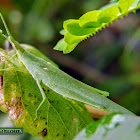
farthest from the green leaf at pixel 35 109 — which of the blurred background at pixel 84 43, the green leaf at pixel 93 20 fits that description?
the blurred background at pixel 84 43

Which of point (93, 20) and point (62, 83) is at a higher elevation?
point (93, 20)

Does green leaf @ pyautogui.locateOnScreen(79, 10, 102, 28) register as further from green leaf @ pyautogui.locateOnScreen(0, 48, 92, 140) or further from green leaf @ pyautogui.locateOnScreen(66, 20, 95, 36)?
green leaf @ pyautogui.locateOnScreen(0, 48, 92, 140)

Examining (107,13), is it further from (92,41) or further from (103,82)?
(92,41)

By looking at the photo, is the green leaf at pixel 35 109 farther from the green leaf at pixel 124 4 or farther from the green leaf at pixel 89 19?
the green leaf at pixel 124 4

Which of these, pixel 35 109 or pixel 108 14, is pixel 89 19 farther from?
pixel 35 109

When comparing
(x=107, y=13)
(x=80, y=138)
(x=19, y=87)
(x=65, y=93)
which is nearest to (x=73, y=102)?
(x=65, y=93)

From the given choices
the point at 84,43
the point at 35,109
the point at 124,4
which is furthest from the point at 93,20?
the point at 84,43

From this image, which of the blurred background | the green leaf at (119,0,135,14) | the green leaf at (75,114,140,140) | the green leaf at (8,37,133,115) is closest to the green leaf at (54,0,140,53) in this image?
the green leaf at (119,0,135,14)
